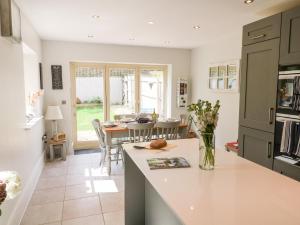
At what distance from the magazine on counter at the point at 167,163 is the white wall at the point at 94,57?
3817 mm

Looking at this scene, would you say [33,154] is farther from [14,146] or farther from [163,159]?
[163,159]

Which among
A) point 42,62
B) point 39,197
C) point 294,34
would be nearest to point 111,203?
point 39,197

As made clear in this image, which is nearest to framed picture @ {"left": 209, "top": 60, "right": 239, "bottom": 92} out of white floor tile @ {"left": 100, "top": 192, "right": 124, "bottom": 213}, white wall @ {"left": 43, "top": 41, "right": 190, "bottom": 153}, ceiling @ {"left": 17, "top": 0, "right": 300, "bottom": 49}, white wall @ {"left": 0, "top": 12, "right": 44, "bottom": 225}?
ceiling @ {"left": 17, "top": 0, "right": 300, "bottom": 49}

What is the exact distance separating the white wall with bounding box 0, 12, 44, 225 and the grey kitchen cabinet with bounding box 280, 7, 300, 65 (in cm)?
278

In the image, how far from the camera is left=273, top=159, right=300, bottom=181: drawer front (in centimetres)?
238

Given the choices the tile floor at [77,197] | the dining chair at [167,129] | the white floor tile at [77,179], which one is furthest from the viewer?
the dining chair at [167,129]

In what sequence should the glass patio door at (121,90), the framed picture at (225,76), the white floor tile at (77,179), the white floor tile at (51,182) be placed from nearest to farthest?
the white floor tile at (51,182)
the white floor tile at (77,179)
the framed picture at (225,76)
the glass patio door at (121,90)

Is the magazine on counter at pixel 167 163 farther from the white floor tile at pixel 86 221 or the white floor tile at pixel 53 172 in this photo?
the white floor tile at pixel 53 172

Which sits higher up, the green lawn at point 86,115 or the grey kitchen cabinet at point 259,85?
the grey kitchen cabinet at point 259,85

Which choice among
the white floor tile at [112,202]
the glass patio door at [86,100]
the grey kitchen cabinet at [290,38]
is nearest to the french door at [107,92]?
the glass patio door at [86,100]

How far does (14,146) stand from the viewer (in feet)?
8.10

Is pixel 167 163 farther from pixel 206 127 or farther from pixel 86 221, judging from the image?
pixel 86 221

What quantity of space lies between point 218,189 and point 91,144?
4.75m

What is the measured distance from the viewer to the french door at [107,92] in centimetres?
551
